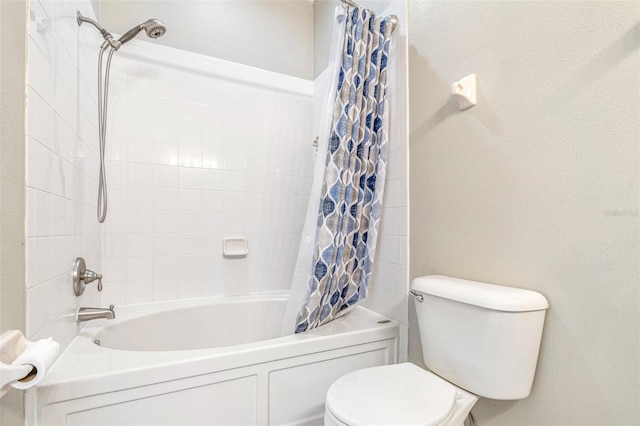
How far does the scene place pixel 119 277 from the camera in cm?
170

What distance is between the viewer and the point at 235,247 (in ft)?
6.49

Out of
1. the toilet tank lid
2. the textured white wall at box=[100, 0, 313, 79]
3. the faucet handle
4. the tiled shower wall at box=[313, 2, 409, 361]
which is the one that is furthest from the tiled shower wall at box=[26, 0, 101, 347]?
the toilet tank lid

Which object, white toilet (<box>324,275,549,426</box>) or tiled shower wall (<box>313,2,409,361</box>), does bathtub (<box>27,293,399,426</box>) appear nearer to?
tiled shower wall (<box>313,2,409,361</box>)

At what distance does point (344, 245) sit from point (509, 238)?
0.63 m

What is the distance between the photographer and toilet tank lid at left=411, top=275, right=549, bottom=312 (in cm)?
86

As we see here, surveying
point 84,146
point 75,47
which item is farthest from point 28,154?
point 75,47

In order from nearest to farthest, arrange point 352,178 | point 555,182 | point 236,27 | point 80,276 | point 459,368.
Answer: point 555,182
point 459,368
point 80,276
point 352,178
point 236,27

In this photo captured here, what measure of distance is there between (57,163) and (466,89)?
146 centimetres

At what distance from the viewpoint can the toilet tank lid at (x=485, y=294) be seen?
0.86 metres

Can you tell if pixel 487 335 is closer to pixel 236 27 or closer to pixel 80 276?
pixel 80 276

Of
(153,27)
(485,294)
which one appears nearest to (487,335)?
(485,294)

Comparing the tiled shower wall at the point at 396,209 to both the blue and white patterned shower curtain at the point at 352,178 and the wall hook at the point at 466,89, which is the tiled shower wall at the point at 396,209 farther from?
the wall hook at the point at 466,89

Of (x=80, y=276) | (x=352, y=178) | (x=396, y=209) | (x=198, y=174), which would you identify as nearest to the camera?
(x=80, y=276)

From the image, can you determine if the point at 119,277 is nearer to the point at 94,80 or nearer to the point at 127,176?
the point at 127,176
